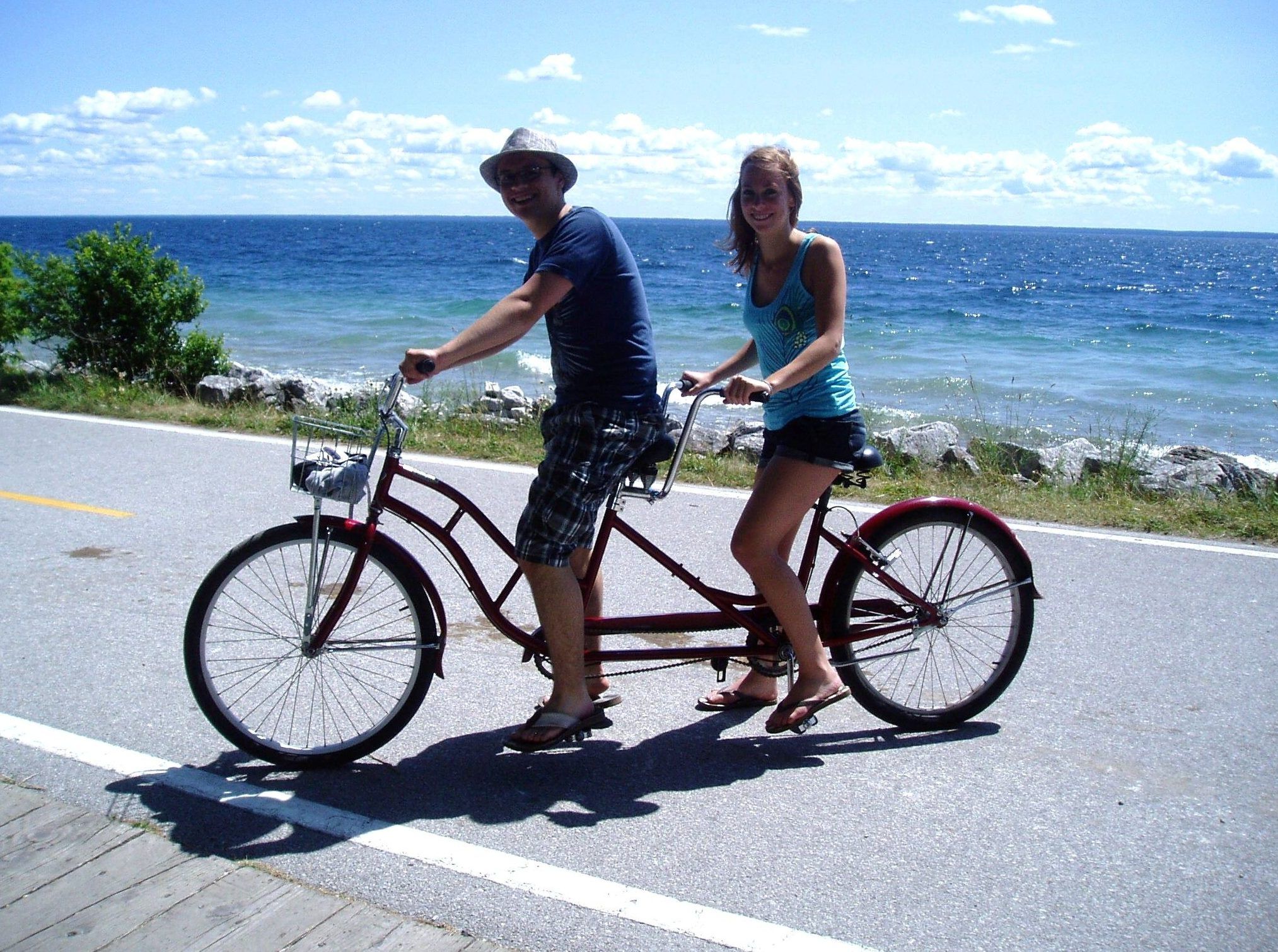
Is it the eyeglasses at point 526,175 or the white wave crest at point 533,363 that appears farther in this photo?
the white wave crest at point 533,363

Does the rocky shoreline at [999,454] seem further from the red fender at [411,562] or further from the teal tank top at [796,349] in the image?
the red fender at [411,562]

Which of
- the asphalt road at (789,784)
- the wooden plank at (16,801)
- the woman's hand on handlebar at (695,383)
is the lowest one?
the wooden plank at (16,801)

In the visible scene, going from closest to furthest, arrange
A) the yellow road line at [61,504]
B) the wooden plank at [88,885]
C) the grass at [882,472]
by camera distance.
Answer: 1. the wooden plank at [88,885]
2. the yellow road line at [61,504]
3. the grass at [882,472]

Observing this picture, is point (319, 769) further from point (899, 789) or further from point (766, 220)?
point (766, 220)

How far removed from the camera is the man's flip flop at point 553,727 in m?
3.85

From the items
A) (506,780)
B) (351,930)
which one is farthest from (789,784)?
(351,930)

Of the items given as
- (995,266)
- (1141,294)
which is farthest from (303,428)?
(995,266)

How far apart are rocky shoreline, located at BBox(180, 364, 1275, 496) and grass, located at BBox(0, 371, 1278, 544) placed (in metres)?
0.21

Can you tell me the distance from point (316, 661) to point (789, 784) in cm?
180

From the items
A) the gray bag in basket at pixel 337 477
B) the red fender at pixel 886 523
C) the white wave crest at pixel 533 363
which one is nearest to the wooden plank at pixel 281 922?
the gray bag in basket at pixel 337 477

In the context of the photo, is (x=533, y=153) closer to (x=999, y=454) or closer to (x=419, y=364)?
(x=419, y=364)

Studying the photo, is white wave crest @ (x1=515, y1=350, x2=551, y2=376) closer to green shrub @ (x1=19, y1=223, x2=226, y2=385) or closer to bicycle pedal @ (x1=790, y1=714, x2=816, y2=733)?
green shrub @ (x1=19, y1=223, x2=226, y2=385)

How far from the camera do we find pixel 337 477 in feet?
11.9

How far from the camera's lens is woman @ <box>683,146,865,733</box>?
12.7 feet
